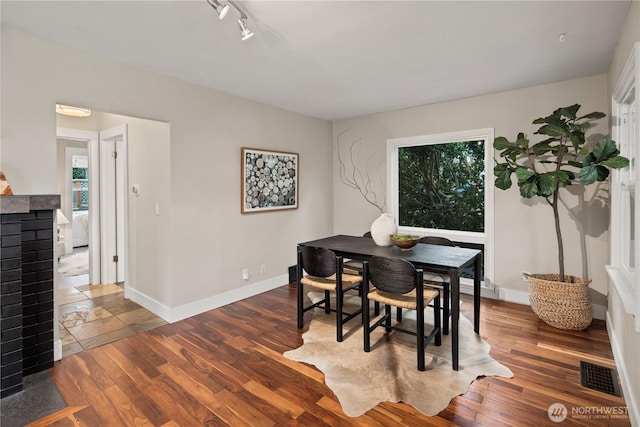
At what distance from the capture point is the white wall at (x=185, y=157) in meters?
2.40

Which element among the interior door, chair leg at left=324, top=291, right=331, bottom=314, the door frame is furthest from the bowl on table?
the door frame

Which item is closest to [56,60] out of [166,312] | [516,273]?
[166,312]

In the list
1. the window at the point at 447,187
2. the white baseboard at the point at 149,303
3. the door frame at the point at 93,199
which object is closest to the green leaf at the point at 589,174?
the window at the point at 447,187

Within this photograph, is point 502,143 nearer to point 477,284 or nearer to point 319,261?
point 477,284

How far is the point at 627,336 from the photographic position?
213cm

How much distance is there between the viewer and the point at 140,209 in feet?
12.4

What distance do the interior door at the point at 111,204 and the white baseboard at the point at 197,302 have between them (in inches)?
35.5

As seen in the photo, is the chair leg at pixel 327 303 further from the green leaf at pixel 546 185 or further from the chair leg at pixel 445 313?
the green leaf at pixel 546 185

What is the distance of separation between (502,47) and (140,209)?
3.95 m

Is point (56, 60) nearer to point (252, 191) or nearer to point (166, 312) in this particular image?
point (252, 191)

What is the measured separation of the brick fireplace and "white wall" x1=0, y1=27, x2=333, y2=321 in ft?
0.83

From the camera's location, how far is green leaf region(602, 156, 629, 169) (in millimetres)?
2266

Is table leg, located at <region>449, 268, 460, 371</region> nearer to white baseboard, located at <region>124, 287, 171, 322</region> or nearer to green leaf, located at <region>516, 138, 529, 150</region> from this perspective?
green leaf, located at <region>516, 138, 529, 150</region>

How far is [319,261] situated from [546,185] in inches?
86.6
